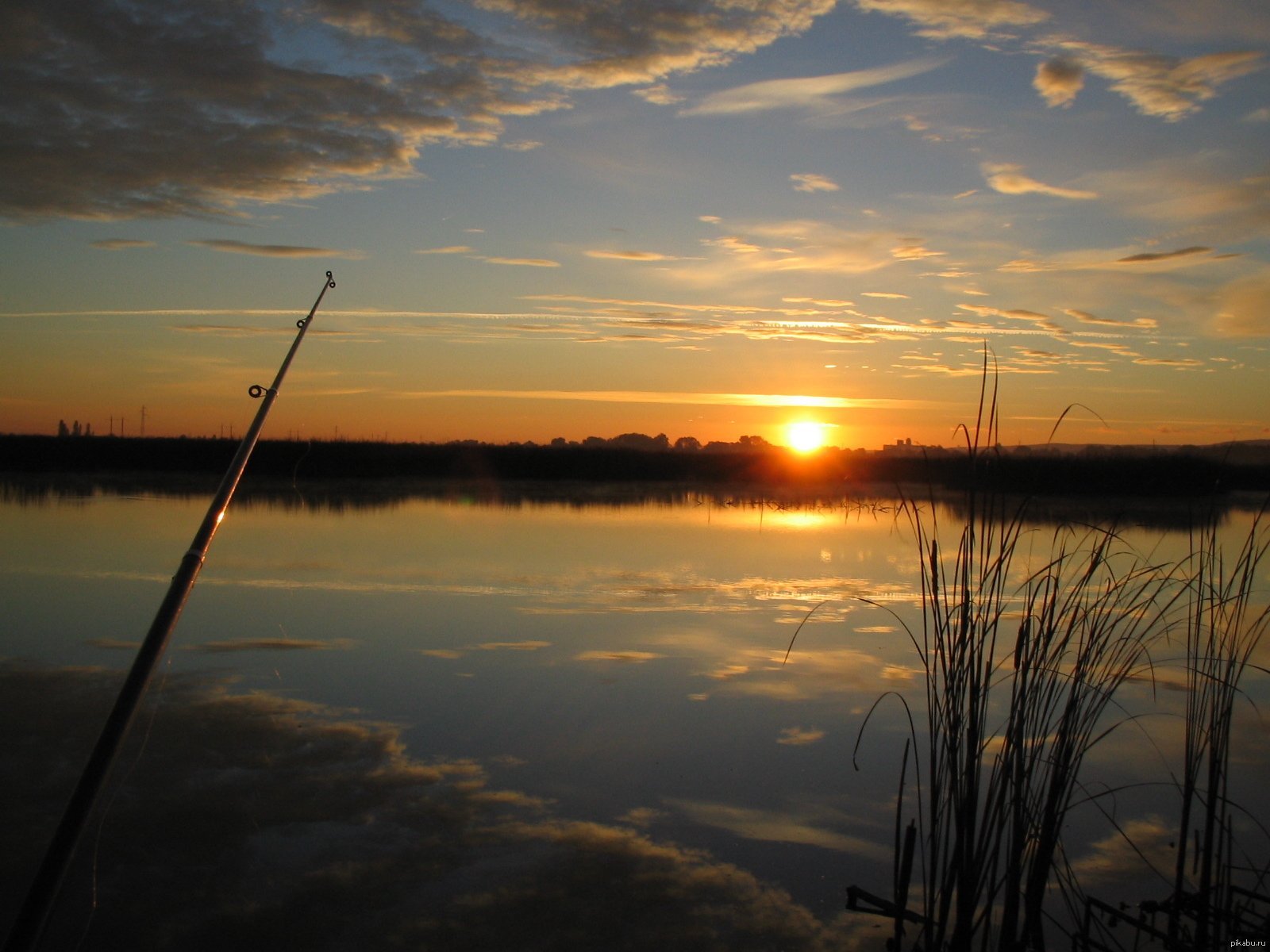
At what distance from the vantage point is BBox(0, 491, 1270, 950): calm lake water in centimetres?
334

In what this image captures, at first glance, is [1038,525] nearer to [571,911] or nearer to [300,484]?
[571,911]

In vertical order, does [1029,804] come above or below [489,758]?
above

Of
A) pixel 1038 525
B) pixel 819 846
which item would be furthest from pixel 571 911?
pixel 1038 525

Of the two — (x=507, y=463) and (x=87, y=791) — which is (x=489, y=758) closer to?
(x=87, y=791)

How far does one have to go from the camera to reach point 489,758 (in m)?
4.59

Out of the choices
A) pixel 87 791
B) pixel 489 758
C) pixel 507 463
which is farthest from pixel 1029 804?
pixel 507 463

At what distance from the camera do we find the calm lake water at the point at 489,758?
334 cm

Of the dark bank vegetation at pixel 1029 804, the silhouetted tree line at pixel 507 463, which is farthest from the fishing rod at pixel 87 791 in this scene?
the silhouetted tree line at pixel 507 463

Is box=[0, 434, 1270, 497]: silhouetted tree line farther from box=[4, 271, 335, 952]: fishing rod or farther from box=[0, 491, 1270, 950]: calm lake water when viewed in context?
box=[4, 271, 335, 952]: fishing rod

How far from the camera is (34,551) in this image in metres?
9.80

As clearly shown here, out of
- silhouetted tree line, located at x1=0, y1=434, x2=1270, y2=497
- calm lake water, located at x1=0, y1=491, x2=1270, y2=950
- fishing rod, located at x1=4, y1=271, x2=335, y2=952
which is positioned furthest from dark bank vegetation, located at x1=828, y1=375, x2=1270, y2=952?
silhouetted tree line, located at x1=0, y1=434, x2=1270, y2=497

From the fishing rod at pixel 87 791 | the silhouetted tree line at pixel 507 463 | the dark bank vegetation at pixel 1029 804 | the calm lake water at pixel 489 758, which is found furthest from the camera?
the silhouetted tree line at pixel 507 463

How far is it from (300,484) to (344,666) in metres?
15.6

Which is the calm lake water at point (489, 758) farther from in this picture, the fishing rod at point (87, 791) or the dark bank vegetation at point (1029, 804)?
the fishing rod at point (87, 791)
